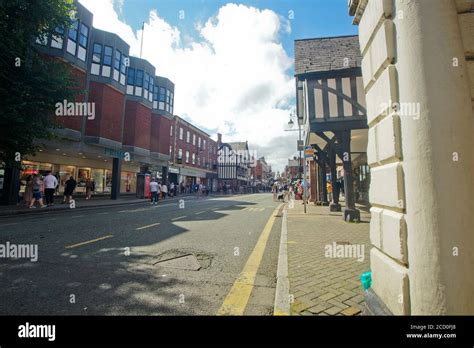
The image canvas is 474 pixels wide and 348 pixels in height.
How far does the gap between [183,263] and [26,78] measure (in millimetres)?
11788

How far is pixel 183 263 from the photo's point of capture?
14.1ft

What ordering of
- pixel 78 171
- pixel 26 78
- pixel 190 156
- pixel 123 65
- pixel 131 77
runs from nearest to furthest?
1. pixel 26 78
2. pixel 78 171
3. pixel 123 65
4. pixel 131 77
5. pixel 190 156

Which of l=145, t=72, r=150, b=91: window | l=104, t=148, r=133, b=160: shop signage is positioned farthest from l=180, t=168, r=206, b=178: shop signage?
l=104, t=148, r=133, b=160: shop signage

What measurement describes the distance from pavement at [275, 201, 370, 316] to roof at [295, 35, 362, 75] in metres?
7.00

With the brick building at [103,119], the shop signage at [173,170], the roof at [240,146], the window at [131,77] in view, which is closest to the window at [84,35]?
the brick building at [103,119]

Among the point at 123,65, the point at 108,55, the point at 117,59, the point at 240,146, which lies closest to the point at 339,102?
the point at 108,55

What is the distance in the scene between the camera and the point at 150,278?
3.55 meters

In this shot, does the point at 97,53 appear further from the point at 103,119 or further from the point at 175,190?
the point at 175,190

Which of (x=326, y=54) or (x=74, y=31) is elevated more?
(x=74, y=31)

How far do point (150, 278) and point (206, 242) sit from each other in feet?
7.96

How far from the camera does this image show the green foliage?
9.67 meters

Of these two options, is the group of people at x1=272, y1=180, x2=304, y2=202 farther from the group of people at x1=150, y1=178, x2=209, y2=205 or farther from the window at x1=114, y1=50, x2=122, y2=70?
the window at x1=114, y1=50, x2=122, y2=70

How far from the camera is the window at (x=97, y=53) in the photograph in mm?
20281

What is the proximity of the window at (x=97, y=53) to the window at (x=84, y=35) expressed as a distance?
1293 mm
